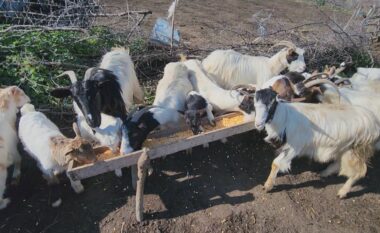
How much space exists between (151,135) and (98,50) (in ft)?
10.3

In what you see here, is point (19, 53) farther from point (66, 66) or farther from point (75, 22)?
point (75, 22)

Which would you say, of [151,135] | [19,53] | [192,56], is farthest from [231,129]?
[19,53]

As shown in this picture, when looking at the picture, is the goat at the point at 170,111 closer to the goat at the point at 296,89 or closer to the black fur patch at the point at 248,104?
the black fur patch at the point at 248,104

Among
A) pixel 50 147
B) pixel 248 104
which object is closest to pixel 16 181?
pixel 50 147

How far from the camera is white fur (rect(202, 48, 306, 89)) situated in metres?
6.47

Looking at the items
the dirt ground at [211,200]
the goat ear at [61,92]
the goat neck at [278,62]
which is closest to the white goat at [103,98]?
the goat ear at [61,92]

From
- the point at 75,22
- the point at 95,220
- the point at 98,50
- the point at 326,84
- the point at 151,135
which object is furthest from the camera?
the point at 75,22

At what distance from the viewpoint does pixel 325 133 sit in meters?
4.94

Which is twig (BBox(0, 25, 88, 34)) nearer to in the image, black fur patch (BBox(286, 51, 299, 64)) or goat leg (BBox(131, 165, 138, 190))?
goat leg (BBox(131, 165, 138, 190))

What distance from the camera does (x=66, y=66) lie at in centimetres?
668

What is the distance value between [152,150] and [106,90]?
3.50 ft

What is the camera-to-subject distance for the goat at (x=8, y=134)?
4523mm

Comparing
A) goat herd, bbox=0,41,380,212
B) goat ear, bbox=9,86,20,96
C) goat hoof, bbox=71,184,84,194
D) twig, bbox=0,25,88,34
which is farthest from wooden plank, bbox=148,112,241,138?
twig, bbox=0,25,88,34

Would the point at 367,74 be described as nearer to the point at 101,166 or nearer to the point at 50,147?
the point at 101,166
